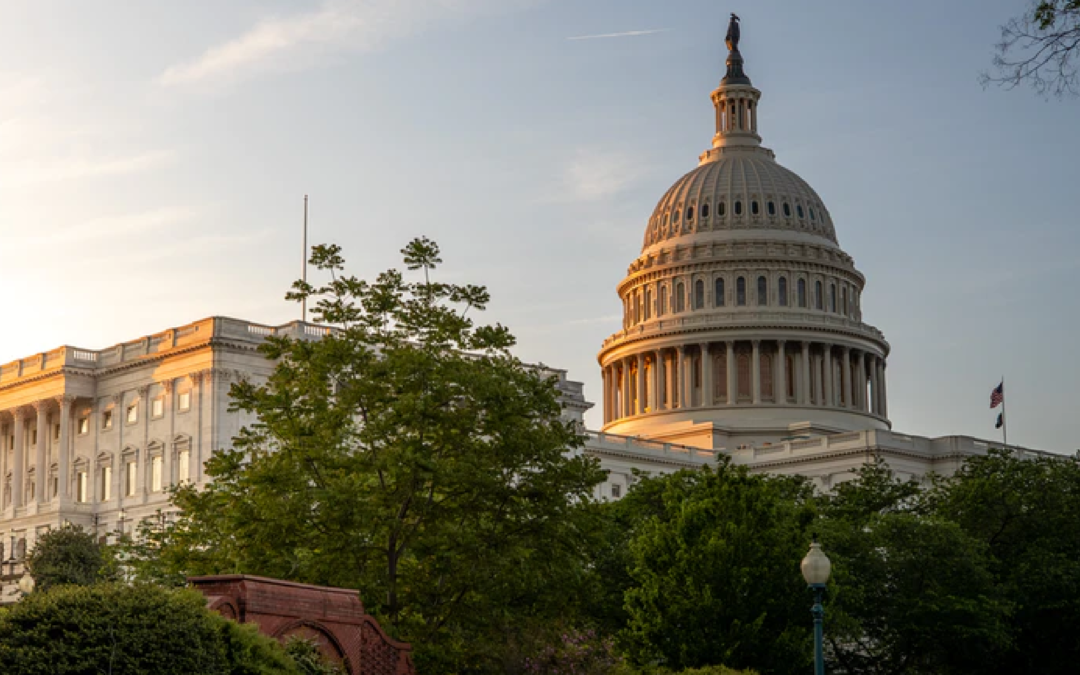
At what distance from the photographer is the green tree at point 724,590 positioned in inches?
2148

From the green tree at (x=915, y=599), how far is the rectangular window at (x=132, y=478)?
62.4 meters

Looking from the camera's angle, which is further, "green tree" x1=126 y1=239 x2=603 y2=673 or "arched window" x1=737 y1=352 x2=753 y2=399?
"arched window" x1=737 y1=352 x2=753 y2=399

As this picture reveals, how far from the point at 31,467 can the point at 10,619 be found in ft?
345

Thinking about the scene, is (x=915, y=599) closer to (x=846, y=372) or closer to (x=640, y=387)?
(x=846, y=372)

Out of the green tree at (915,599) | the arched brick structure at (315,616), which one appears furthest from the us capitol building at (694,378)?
the arched brick structure at (315,616)

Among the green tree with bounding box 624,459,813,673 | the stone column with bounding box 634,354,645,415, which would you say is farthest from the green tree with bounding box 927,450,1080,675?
the stone column with bounding box 634,354,645,415

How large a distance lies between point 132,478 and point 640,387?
66.1 meters

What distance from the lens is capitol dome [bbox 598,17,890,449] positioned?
561 feet

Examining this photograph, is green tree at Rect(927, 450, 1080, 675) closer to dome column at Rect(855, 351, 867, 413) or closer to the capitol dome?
the capitol dome

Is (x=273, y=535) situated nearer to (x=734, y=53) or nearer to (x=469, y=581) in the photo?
(x=469, y=581)

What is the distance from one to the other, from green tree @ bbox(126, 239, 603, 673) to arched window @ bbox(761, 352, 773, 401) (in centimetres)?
12223

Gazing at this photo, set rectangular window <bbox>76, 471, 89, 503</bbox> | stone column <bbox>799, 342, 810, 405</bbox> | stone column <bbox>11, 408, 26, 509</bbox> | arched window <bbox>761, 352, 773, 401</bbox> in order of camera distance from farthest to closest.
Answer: arched window <bbox>761, 352, 773, 401</bbox> → stone column <bbox>799, 342, 810, 405</bbox> → stone column <bbox>11, 408, 26, 509</bbox> → rectangular window <bbox>76, 471, 89, 503</bbox>

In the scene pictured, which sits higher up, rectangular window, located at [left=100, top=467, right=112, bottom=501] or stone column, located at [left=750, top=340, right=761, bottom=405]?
stone column, located at [left=750, top=340, right=761, bottom=405]

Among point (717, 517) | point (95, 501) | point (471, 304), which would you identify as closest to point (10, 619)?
point (471, 304)
